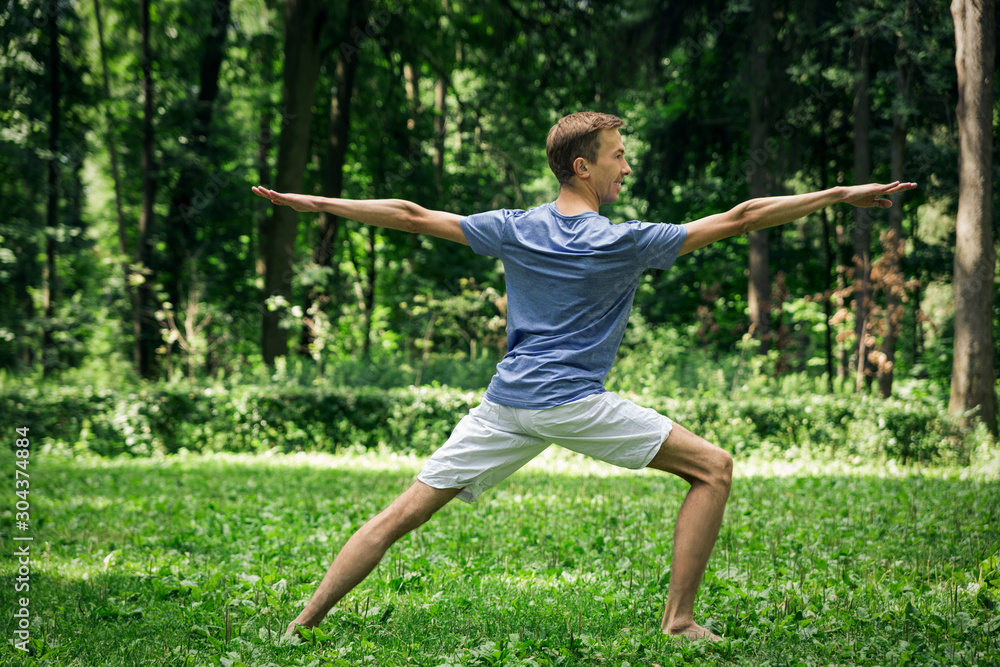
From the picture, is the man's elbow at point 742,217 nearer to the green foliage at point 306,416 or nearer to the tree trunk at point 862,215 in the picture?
the green foliage at point 306,416

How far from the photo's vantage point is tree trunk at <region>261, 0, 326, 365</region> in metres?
15.1

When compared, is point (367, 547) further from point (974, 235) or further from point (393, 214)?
point (974, 235)

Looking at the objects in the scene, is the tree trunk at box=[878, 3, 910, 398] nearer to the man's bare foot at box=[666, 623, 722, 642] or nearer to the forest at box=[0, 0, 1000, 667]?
the forest at box=[0, 0, 1000, 667]

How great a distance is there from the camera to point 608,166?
3.30 meters

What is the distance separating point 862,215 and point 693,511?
45.1 ft

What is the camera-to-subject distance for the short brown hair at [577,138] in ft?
10.7

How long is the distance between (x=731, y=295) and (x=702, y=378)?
11.7 m

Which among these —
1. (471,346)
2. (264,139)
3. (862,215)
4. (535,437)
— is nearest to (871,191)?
(535,437)

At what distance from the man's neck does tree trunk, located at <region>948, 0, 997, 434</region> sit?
9.28m

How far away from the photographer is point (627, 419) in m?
3.15

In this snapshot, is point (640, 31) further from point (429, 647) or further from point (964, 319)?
point (429, 647)

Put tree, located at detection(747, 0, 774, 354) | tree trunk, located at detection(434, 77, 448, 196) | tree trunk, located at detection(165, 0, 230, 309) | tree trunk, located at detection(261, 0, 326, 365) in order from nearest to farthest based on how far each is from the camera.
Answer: tree, located at detection(747, 0, 774, 354) < tree trunk, located at detection(261, 0, 326, 365) < tree trunk, located at detection(165, 0, 230, 309) < tree trunk, located at detection(434, 77, 448, 196)

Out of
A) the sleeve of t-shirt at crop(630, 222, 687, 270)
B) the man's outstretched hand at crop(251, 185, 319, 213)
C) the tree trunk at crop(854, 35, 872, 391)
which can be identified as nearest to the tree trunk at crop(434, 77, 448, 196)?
the tree trunk at crop(854, 35, 872, 391)

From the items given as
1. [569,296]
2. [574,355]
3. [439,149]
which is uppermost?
[439,149]
